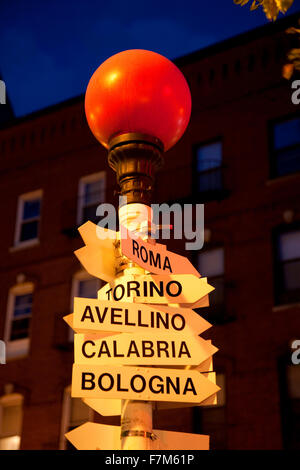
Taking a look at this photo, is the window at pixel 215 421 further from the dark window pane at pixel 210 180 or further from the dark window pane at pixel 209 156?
the dark window pane at pixel 209 156

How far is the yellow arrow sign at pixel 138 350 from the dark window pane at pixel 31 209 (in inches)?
677

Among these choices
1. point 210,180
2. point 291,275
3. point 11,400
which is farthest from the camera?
point 11,400

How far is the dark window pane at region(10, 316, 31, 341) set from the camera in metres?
18.7

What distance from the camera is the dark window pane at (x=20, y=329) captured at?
18672mm

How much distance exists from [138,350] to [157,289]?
44 cm

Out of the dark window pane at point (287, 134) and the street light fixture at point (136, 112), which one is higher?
the dark window pane at point (287, 134)

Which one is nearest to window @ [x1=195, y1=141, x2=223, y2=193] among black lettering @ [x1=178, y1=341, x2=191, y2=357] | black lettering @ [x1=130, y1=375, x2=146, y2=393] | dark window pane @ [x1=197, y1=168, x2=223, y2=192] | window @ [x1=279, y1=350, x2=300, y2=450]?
dark window pane @ [x1=197, y1=168, x2=223, y2=192]

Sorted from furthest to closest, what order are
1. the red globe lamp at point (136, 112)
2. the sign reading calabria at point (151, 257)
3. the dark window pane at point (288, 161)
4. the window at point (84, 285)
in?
the window at point (84, 285)
the dark window pane at point (288, 161)
the red globe lamp at point (136, 112)
the sign reading calabria at point (151, 257)

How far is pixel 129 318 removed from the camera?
12.4ft

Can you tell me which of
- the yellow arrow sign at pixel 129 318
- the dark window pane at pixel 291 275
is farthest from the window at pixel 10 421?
the yellow arrow sign at pixel 129 318

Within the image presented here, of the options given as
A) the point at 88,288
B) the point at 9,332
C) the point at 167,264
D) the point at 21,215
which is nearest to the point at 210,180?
the point at 88,288

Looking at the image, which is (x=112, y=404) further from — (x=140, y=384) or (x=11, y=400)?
(x=11, y=400)

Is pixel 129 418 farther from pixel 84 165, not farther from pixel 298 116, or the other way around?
pixel 84 165

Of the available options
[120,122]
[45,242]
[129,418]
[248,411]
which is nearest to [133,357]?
[129,418]
